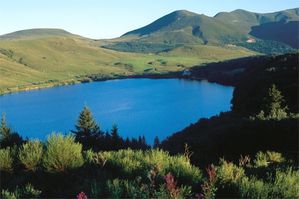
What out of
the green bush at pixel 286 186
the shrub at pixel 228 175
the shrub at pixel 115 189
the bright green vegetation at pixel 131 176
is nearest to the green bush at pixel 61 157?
the bright green vegetation at pixel 131 176

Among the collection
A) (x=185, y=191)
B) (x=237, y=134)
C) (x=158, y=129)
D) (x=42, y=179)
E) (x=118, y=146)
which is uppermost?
(x=185, y=191)

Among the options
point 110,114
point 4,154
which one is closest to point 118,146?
point 4,154

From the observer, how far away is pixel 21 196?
11.1 meters

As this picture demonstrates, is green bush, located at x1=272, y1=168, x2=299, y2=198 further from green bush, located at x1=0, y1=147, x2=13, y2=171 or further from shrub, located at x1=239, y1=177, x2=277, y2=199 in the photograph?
green bush, located at x1=0, y1=147, x2=13, y2=171

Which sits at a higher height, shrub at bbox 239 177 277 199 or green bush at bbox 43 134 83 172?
shrub at bbox 239 177 277 199

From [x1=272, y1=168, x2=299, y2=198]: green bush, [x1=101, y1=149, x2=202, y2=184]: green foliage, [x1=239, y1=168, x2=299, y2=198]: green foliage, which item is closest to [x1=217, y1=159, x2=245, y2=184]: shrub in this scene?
[x1=101, y1=149, x2=202, y2=184]: green foliage

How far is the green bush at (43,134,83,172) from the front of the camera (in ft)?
47.4

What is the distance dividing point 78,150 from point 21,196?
13.7ft

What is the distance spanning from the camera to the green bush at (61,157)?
1444 cm

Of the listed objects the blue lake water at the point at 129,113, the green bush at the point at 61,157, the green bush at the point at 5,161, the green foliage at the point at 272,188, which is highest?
the green foliage at the point at 272,188

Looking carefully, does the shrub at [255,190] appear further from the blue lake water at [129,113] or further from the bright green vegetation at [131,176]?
the blue lake water at [129,113]

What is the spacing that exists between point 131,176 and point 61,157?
3.10 metres

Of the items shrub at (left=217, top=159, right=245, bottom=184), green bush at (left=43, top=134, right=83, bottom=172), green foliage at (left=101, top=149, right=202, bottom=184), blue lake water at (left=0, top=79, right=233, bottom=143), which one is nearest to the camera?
shrub at (left=217, top=159, right=245, bottom=184)

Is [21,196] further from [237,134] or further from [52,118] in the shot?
[52,118]
